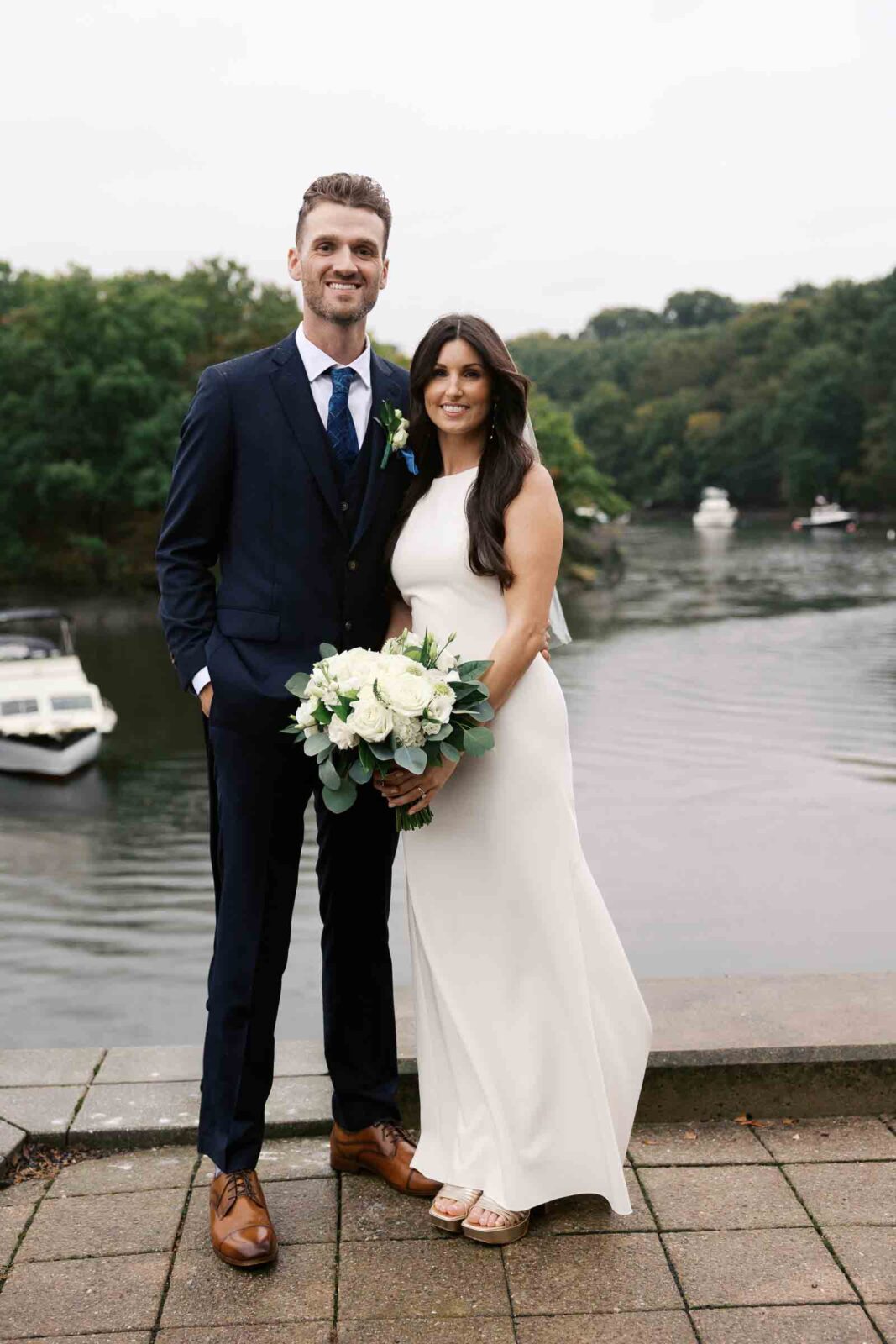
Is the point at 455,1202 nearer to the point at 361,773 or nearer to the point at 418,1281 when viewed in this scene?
the point at 418,1281

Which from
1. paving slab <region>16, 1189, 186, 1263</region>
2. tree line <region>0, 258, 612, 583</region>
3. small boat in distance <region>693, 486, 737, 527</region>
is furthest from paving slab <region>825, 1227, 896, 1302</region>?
small boat in distance <region>693, 486, 737, 527</region>

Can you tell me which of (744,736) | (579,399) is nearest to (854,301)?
(579,399)

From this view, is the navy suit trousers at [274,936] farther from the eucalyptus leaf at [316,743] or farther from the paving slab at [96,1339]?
the paving slab at [96,1339]

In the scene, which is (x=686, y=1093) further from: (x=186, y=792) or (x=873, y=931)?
(x=186, y=792)

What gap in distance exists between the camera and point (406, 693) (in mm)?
2896

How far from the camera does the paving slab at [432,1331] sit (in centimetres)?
265

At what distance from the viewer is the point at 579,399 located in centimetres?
11556

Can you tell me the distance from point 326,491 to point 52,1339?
1.72 m

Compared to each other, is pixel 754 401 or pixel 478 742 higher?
pixel 478 742

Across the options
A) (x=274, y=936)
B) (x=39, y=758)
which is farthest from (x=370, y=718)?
(x=39, y=758)

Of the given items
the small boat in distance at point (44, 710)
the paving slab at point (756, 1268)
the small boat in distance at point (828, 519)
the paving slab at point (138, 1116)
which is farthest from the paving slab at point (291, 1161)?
the small boat in distance at point (828, 519)

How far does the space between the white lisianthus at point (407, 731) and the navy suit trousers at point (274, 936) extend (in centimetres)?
37

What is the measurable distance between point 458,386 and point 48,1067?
200cm

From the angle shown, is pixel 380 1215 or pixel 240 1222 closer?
pixel 240 1222
